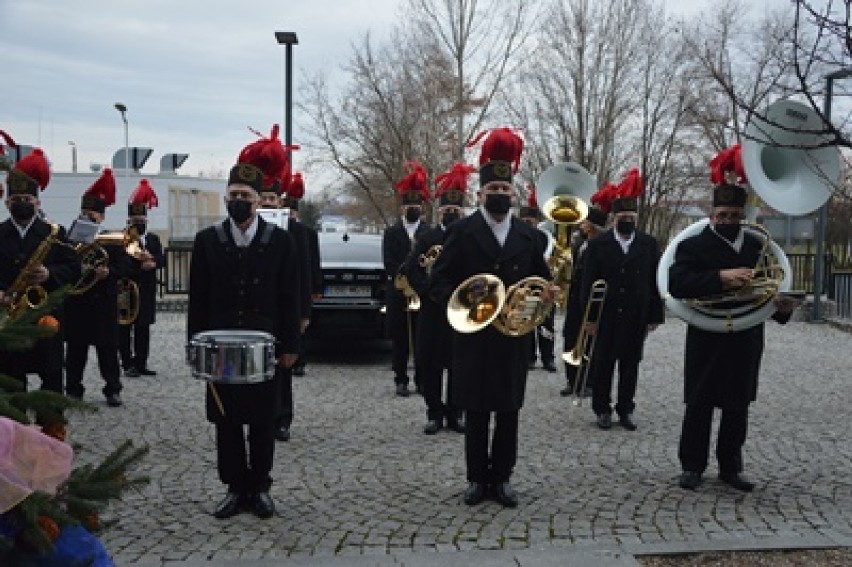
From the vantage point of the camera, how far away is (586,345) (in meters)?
8.39

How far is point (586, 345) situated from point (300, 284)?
3.94 m

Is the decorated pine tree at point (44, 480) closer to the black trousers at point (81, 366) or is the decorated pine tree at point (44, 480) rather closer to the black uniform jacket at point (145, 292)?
the black trousers at point (81, 366)

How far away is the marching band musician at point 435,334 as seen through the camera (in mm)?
7262

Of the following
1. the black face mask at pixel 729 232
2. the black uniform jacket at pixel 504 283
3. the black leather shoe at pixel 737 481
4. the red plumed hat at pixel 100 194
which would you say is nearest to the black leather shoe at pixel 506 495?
the black uniform jacket at pixel 504 283

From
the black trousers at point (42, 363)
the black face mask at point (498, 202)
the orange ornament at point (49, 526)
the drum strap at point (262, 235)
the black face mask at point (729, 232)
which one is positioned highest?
the black face mask at point (498, 202)

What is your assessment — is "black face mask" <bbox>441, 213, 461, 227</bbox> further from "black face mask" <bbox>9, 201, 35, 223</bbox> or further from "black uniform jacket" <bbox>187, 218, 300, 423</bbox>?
"black face mask" <bbox>9, 201, 35, 223</bbox>

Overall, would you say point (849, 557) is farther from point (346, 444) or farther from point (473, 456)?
point (346, 444)

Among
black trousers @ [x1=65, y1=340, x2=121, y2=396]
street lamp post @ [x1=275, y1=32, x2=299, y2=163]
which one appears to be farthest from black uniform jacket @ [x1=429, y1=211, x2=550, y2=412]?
street lamp post @ [x1=275, y1=32, x2=299, y2=163]

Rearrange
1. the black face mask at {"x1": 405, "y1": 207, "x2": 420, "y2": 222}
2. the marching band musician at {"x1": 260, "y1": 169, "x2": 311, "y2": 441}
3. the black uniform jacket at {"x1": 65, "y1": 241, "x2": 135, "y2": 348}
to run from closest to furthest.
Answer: the marching band musician at {"x1": 260, "y1": 169, "x2": 311, "y2": 441} < the black uniform jacket at {"x1": 65, "y1": 241, "x2": 135, "y2": 348} < the black face mask at {"x1": 405, "y1": 207, "x2": 420, "y2": 222}

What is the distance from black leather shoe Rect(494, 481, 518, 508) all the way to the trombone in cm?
266

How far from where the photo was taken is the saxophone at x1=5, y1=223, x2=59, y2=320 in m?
5.61

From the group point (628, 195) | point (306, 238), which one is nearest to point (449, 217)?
point (306, 238)

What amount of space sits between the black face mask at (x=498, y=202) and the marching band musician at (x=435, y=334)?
1.72 meters

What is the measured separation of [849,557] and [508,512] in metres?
1.89
